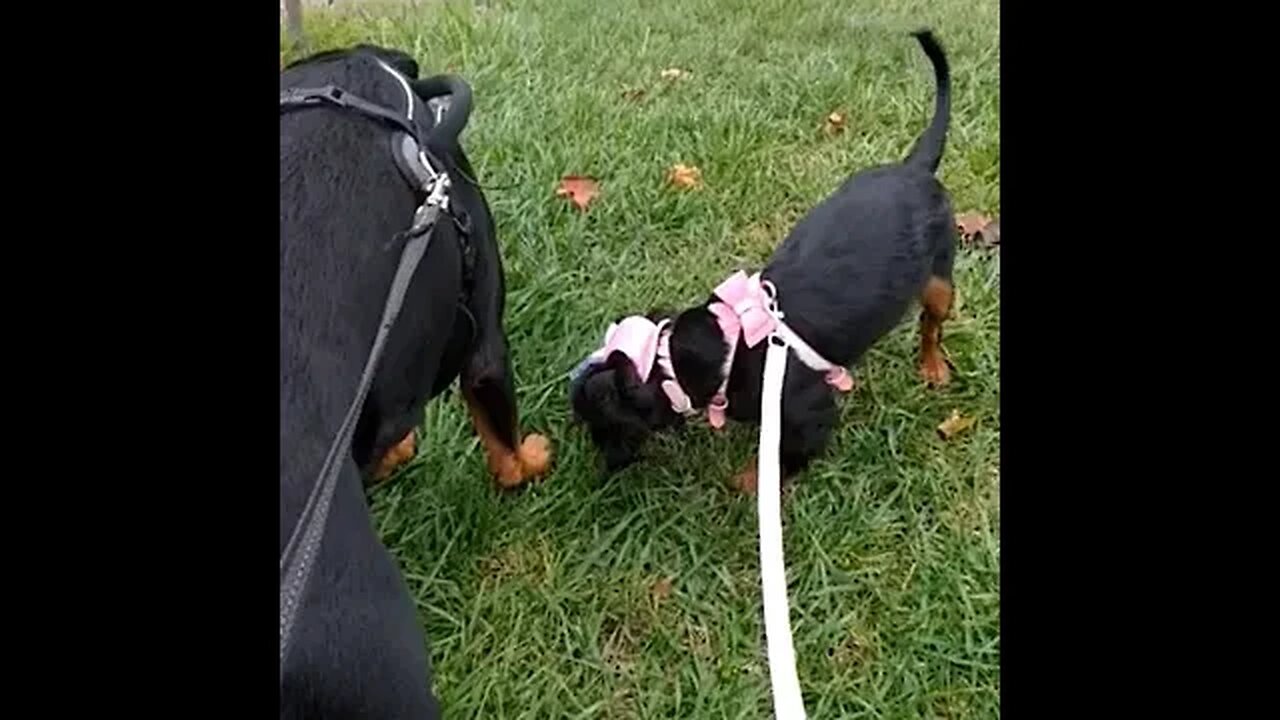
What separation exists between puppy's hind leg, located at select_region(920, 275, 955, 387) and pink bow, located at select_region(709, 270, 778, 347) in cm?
40

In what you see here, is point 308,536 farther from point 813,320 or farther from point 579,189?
point 579,189

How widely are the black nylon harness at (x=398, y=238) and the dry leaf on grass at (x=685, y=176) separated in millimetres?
1389

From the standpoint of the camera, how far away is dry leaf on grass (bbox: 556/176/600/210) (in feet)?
12.1

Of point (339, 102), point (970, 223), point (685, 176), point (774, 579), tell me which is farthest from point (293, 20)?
point (774, 579)

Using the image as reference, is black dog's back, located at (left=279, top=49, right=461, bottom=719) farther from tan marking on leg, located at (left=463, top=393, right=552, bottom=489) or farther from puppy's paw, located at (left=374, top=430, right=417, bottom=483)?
puppy's paw, located at (left=374, top=430, right=417, bottom=483)

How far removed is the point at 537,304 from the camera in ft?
10.8

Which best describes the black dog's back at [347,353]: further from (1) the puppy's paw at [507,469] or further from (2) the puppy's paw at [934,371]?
(2) the puppy's paw at [934,371]

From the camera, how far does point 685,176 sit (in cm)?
380

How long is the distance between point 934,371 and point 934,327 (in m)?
0.12

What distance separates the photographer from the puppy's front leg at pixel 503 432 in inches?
103

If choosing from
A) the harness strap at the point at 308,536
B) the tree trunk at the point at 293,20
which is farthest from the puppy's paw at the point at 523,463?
the tree trunk at the point at 293,20
